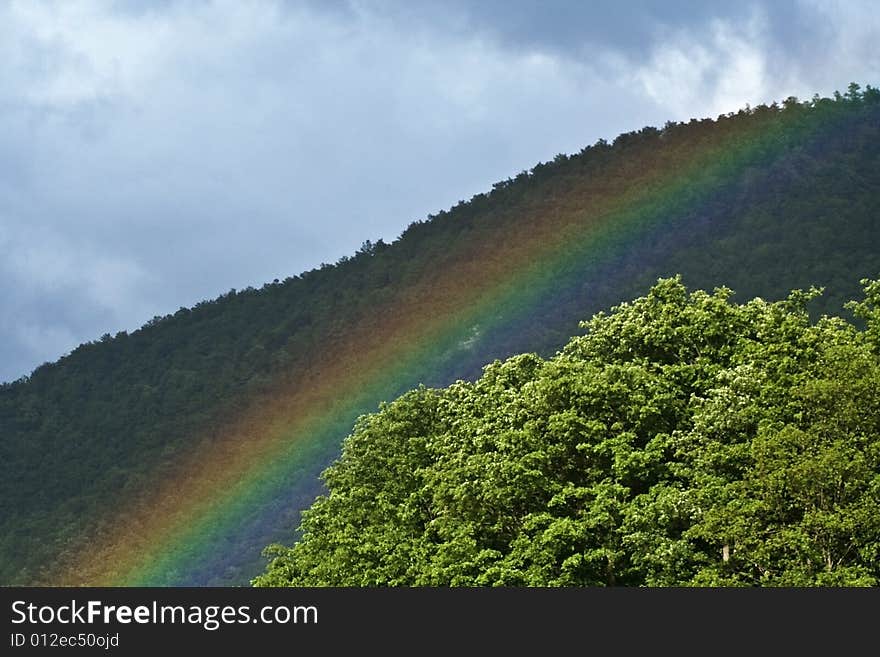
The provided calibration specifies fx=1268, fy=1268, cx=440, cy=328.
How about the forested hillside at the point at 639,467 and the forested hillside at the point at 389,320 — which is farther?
the forested hillside at the point at 389,320

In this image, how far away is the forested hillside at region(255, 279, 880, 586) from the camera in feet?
133

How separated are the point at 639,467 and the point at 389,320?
101 meters

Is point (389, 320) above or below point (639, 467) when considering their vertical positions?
above

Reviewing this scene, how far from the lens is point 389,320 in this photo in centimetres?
14688

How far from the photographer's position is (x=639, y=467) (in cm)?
4734

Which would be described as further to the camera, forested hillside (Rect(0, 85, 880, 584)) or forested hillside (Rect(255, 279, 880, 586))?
forested hillside (Rect(0, 85, 880, 584))

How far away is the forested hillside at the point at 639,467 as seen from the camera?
4050cm

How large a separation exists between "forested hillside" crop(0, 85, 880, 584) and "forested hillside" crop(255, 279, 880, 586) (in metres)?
48.6

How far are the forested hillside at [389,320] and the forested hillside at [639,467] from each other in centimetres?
4863

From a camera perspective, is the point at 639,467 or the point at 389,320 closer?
the point at 639,467

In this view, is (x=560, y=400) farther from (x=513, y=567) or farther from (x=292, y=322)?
(x=292, y=322)

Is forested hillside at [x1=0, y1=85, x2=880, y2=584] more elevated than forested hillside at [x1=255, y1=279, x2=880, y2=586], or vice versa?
forested hillside at [x1=0, y1=85, x2=880, y2=584]

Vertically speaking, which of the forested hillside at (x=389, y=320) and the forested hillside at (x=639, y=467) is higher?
the forested hillside at (x=389, y=320)

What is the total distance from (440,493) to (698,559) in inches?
492
